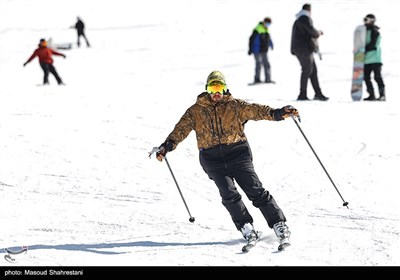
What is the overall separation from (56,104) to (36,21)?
24014 mm

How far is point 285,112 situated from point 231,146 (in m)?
0.57

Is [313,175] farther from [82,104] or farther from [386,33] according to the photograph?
[386,33]

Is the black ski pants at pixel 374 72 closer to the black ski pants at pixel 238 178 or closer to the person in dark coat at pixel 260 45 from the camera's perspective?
the person in dark coat at pixel 260 45

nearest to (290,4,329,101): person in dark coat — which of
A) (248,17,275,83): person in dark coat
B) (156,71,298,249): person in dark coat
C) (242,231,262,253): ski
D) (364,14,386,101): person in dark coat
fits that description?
(364,14,386,101): person in dark coat

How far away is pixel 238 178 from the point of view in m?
6.66

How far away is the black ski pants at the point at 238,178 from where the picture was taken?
21.8 feet

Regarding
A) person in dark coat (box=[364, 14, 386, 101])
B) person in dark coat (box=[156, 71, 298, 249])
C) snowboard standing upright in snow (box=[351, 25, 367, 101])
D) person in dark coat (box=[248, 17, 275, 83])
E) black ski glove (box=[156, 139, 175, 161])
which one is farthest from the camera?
person in dark coat (box=[248, 17, 275, 83])

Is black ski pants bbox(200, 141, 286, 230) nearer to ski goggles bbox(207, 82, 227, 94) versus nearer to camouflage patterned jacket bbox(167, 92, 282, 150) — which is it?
camouflage patterned jacket bbox(167, 92, 282, 150)

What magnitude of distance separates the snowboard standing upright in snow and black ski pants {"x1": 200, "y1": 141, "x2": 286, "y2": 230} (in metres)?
7.45

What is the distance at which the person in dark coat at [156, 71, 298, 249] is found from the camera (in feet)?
21.7

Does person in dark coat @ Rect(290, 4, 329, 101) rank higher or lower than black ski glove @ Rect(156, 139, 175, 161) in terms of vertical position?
higher

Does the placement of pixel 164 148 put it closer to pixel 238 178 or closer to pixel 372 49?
pixel 238 178

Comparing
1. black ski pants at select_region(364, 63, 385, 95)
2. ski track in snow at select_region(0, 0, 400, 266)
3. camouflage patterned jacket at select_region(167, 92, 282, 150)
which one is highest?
black ski pants at select_region(364, 63, 385, 95)

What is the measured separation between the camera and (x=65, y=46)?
29.1m
